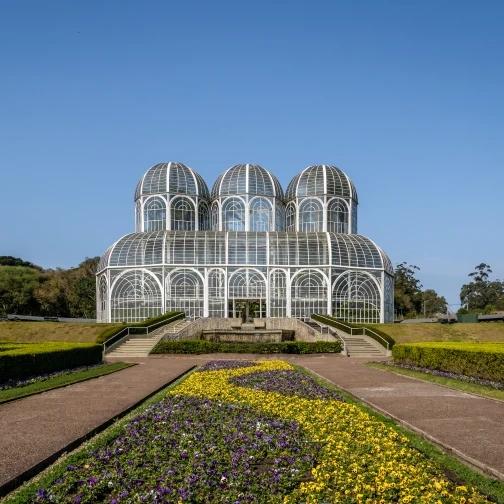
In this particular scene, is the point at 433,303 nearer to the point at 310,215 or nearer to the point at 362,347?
the point at 310,215

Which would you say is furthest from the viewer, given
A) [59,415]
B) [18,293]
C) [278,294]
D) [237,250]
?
[18,293]

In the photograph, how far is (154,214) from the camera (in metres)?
62.5

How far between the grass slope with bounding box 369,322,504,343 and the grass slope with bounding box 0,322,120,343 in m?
21.6

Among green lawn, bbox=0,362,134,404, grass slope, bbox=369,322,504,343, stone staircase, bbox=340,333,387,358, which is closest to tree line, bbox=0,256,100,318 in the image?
grass slope, bbox=369,322,504,343

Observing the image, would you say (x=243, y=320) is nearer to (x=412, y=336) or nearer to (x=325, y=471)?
(x=412, y=336)

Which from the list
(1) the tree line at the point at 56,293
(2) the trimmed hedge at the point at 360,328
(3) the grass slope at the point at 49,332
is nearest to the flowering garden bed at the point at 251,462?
(2) the trimmed hedge at the point at 360,328

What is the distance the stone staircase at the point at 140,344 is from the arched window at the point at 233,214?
2257 cm

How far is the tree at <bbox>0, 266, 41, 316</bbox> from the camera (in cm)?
8462

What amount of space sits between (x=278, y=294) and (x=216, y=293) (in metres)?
5.75

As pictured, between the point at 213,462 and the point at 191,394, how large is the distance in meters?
7.66

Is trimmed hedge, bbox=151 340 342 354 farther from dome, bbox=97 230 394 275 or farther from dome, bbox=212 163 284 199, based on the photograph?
dome, bbox=212 163 284 199

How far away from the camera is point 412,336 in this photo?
138 ft

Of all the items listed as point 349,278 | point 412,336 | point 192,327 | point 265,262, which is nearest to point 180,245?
point 265,262

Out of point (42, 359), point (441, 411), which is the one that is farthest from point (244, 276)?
point (441, 411)
